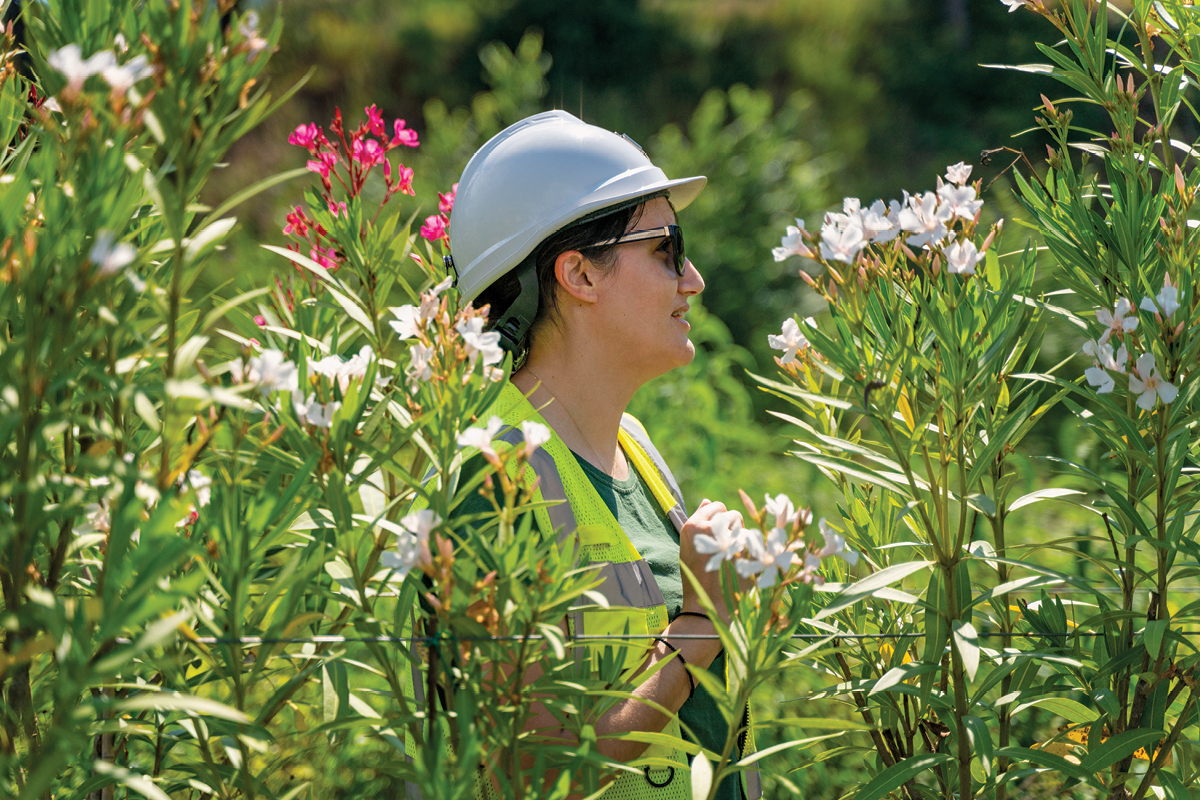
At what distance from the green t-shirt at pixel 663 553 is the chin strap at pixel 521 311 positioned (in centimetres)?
24

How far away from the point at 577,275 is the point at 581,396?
204 mm

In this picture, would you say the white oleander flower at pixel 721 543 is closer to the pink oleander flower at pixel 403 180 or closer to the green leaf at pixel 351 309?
the green leaf at pixel 351 309

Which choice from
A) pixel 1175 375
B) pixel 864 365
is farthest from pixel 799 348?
pixel 1175 375

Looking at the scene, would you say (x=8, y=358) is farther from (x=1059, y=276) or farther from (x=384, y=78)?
(x=384, y=78)

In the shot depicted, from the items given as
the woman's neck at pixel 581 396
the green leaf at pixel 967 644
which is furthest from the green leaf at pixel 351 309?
the green leaf at pixel 967 644

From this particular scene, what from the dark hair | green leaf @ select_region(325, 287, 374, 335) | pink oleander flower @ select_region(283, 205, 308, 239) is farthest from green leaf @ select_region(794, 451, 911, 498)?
pink oleander flower @ select_region(283, 205, 308, 239)

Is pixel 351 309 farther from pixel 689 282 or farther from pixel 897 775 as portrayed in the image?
pixel 897 775

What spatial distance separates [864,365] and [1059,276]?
428 millimetres

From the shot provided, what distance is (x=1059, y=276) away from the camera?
4.66ft

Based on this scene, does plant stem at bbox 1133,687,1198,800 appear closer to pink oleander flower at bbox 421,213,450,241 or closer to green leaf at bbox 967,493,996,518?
green leaf at bbox 967,493,996,518

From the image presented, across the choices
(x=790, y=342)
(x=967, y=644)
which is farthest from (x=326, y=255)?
(x=967, y=644)

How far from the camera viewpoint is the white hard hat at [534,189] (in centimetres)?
161

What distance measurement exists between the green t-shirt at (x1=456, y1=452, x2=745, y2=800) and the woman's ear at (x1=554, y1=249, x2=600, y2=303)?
0.89 feet

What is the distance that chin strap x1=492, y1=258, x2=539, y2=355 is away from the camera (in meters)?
1.66
